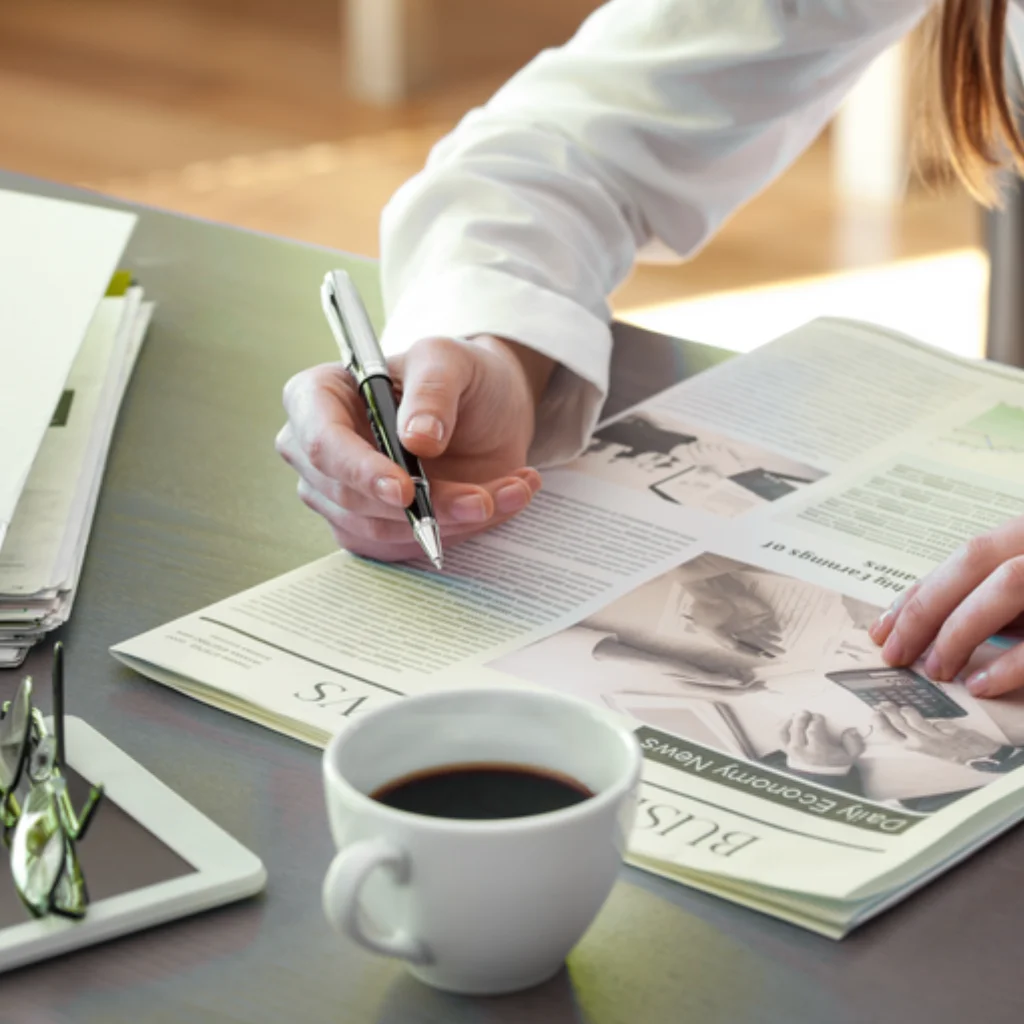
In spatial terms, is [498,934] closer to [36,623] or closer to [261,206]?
[36,623]

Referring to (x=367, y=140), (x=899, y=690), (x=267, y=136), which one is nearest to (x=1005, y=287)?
(x=899, y=690)

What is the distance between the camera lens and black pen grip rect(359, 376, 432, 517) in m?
0.74

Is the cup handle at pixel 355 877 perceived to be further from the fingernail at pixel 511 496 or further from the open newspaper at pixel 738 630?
the fingernail at pixel 511 496

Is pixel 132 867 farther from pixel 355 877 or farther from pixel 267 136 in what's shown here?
pixel 267 136

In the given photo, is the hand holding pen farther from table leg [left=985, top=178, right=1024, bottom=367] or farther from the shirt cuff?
table leg [left=985, top=178, right=1024, bottom=367]

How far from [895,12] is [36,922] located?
0.81m

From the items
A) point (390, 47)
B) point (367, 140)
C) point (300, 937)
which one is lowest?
point (367, 140)

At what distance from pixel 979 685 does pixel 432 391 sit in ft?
0.93

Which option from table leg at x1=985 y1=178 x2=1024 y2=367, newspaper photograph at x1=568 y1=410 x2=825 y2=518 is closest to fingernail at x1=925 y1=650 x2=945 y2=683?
newspaper photograph at x1=568 y1=410 x2=825 y2=518

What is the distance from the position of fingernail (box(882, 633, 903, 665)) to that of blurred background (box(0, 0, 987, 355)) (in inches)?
66.9

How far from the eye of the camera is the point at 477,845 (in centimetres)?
42

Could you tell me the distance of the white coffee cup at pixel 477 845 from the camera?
42 cm

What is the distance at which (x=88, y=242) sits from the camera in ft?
3.08

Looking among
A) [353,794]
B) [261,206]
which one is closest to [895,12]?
[353,794]
